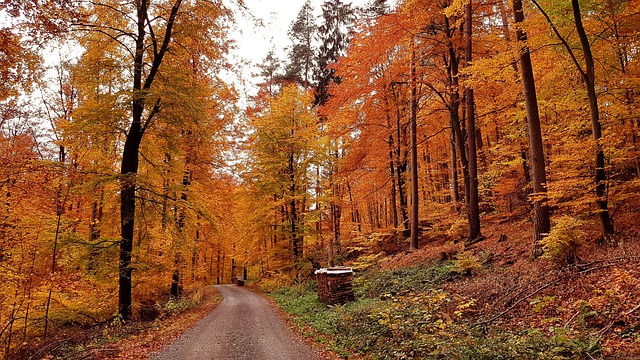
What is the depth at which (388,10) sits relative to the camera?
21.1m

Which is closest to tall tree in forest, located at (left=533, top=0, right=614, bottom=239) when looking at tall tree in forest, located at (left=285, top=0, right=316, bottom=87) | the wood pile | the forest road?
the forest road

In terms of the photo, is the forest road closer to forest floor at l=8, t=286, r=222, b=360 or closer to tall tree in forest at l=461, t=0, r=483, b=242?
forest floor at l=8, t=286, r=222, b=360

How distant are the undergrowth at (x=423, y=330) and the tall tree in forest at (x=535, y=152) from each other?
270 cm

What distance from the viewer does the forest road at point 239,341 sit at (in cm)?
762

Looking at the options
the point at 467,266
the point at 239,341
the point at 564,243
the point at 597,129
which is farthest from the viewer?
the point at 467,266

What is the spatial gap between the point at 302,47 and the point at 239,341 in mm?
21579

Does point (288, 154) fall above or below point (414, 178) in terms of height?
above

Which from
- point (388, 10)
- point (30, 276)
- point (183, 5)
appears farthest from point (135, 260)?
point (388, 10)

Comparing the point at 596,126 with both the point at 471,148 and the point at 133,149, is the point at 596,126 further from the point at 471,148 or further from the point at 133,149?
the point at 133,149

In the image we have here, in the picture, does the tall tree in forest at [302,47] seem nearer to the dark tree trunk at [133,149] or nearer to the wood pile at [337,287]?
the dark tree trunk at [133,149]

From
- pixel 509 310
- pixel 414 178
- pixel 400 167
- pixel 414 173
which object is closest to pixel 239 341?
pixel 509 310

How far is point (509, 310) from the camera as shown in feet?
22.7

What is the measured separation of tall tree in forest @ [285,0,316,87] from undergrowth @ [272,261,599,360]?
680 inches

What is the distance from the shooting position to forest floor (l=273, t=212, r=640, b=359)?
5043 mm
